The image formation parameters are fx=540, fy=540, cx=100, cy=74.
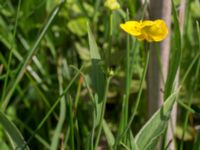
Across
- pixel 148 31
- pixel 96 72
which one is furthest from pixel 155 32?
pixel 96 72

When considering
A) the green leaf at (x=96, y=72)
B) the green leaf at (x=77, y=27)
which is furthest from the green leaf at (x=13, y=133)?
the green leaf at (x=77, y=27)

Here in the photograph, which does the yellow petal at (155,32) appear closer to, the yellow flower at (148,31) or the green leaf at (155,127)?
the yellow flower at (148,31)

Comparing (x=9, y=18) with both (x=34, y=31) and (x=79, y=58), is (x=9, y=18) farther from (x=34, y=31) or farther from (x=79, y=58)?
(x=79, y=58)

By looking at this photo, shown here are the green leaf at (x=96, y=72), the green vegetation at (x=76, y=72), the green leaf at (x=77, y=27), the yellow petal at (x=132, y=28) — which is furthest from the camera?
the green leaf at (x=77, y=27)

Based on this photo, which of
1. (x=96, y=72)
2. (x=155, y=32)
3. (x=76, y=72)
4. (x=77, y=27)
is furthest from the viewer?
(x=77, y=27)

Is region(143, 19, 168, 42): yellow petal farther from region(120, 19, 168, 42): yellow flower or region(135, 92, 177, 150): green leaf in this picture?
region(135, 92, 177, 150): green leaf

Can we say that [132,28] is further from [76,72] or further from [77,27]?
[77,27]
